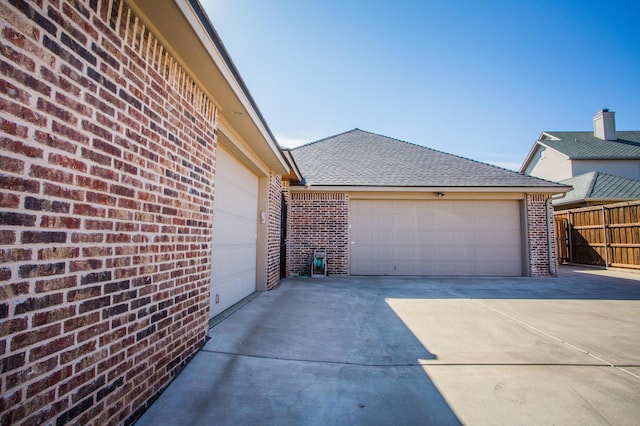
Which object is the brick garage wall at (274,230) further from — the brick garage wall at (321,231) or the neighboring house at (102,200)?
the neighboring house at (102,200)

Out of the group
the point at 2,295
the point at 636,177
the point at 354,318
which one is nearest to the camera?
the point at 2,295

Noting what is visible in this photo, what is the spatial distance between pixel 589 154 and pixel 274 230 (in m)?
21.7

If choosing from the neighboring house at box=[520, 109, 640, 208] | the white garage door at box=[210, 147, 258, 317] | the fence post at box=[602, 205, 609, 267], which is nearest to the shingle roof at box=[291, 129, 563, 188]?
the white garage door at box=[210, 147, 258, 317]

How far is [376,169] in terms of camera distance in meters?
10.8

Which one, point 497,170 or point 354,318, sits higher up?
point 497,170

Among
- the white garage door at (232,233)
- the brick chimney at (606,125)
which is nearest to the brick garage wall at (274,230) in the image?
the white garage door at (232,233)

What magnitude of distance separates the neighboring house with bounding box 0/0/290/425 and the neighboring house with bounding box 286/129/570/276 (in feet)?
20.5

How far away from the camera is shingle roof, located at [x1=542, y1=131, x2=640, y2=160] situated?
1978 cm

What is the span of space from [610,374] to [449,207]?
7.21 meters

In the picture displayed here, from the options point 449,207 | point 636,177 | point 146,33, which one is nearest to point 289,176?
point 449,207

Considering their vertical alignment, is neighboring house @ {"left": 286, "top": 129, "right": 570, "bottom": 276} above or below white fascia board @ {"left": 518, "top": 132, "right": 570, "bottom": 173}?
below

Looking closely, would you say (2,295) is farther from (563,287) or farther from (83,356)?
(563,287)

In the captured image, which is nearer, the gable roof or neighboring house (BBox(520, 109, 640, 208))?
the gable roof

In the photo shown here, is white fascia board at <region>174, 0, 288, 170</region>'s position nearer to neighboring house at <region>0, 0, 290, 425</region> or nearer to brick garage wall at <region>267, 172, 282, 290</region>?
neighboring house at <region>0, 0, 290, 425</region>
